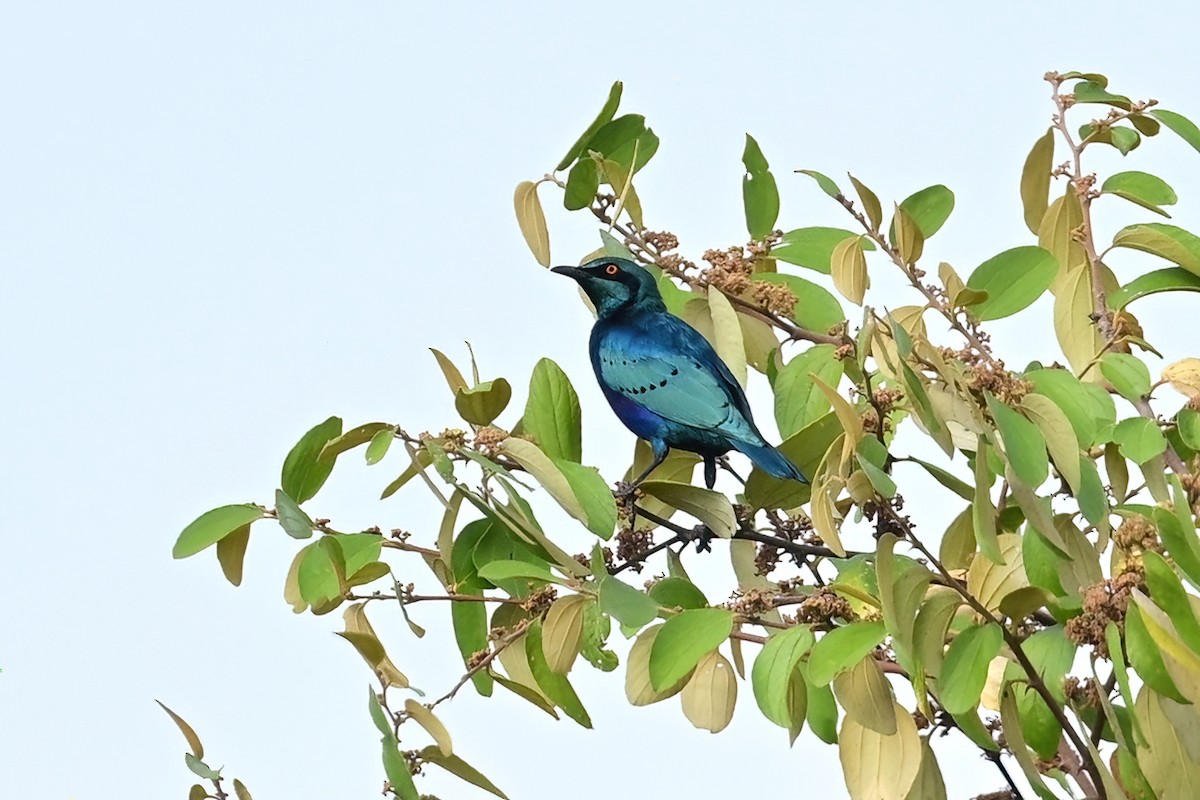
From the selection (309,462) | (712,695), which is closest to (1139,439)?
(712,695)

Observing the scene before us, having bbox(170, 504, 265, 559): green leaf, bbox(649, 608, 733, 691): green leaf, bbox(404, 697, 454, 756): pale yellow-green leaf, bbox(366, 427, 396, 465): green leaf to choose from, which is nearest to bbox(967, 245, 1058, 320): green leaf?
bbox(649, 608, 733, 691): green leaf

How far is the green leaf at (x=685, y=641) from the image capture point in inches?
81.0

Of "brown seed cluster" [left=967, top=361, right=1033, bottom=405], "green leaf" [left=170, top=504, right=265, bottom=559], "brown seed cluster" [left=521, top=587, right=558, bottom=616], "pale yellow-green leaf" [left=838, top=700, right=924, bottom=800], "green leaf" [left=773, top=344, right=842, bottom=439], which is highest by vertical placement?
"green leaf" [left=773, top=344, right=842, bottom=439]

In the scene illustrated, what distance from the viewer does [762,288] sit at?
2496 millimetres

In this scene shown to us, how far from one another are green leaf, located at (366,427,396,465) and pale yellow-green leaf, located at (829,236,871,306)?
0.69 m

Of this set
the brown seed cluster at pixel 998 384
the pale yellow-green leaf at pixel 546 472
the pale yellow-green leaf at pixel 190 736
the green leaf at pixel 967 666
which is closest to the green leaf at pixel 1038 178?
the brown seed cluster at pixel 998 384

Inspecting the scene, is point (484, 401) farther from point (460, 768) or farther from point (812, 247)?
point (812, 247)

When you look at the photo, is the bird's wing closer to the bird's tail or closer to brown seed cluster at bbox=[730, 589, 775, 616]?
the bird's tail

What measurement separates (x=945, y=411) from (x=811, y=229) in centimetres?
57

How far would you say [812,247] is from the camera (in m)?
2.59

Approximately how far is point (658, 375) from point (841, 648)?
3.04 ft

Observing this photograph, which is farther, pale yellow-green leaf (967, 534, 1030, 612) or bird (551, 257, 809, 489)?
bird (551, 257, 809, 489)

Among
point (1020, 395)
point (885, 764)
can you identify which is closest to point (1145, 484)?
point (1020, 395)

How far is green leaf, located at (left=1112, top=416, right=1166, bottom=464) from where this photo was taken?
216 centimetres
